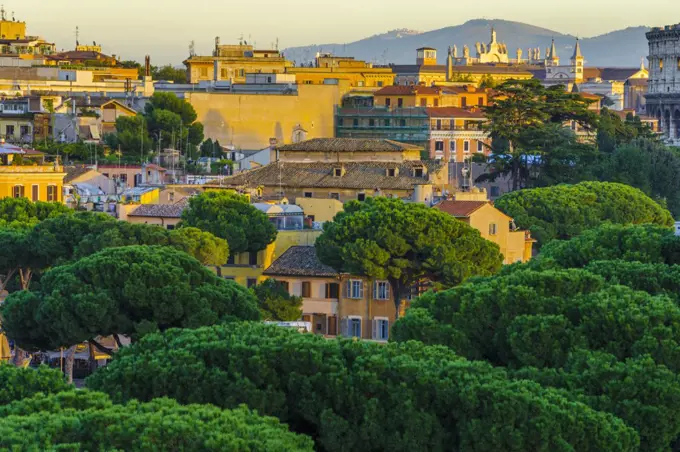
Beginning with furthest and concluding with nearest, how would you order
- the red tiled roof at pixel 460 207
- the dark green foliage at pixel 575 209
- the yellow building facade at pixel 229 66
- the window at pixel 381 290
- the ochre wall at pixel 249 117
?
the yellow building facade at pixel 229 66, the ochre wall at pixel 249 117, the dark green foliage at pixel 575 209, the red tiled roof at pixel 460 207, the window at pixel 381 290

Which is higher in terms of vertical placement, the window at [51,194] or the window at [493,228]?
the window at [51,194]

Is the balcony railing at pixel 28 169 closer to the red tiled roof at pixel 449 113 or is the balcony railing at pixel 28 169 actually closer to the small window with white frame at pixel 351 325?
the small window with white frame at pixel 351 325

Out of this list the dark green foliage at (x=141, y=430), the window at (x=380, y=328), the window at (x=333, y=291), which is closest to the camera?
the dark green foliage at (x=141, y=430)

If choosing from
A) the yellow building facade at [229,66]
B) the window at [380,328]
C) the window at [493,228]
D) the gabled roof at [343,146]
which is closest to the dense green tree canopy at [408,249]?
the window at [380,328]

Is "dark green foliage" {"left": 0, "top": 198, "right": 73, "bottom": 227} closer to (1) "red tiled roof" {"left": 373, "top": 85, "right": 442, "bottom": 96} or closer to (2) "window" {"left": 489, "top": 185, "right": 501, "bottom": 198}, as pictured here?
(2) "window" {"left": 489, "top": 185, "right": 501, "bottom": 198}

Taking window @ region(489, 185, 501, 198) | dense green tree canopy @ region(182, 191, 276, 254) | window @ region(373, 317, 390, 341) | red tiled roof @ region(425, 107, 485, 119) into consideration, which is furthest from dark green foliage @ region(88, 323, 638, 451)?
red tiled roof @ region(425, 107, 485, 119)

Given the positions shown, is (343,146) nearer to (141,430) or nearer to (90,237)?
(90,237)

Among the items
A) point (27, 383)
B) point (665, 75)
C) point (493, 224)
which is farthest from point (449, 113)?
point (665, 75)
